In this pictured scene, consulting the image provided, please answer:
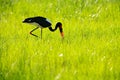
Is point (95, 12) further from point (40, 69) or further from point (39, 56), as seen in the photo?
point (40, 69)

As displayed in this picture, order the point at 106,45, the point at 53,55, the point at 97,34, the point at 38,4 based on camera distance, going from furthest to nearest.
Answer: the point at 38,4 < the point at 97,34 < the point at 106,45 < the point at 53,55

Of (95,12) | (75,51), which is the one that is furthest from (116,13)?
(75,51)

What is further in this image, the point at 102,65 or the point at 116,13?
the point at 116,13

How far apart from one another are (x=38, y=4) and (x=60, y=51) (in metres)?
4.69

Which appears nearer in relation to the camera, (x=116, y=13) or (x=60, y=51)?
Answer: (x=60, y=51)

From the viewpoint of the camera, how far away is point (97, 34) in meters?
8.53

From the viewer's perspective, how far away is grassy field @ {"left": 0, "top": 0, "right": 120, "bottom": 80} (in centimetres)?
577

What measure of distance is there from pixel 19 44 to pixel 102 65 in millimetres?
2006

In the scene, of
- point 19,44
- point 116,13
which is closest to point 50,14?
point 116,13

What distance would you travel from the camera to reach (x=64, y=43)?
7.55 meters

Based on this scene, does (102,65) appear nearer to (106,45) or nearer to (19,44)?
(106,45)

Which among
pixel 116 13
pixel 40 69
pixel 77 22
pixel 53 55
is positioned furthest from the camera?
pixel 116 13

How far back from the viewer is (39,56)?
6.54m

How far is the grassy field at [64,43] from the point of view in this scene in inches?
227
